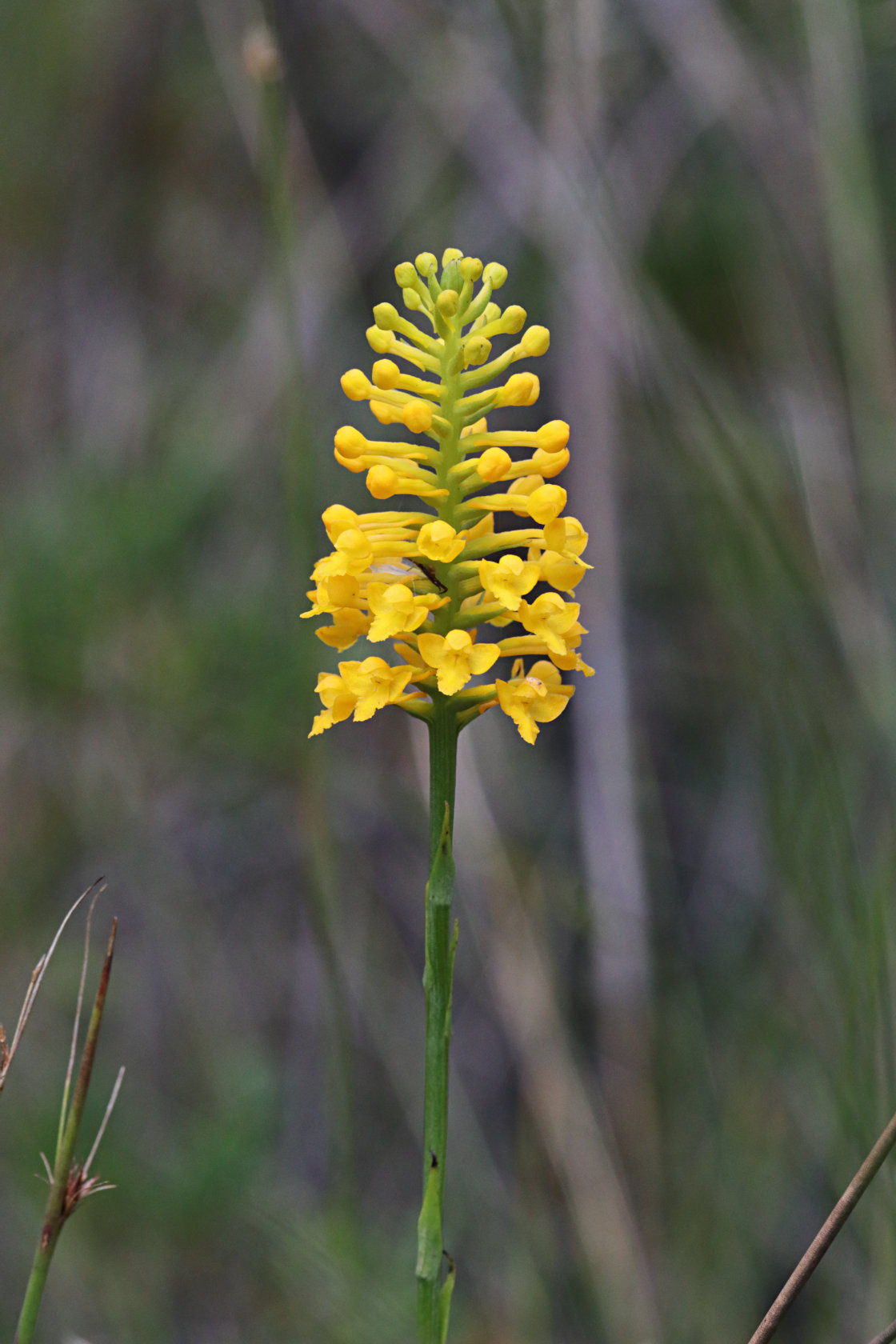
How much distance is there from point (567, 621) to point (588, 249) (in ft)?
8.92

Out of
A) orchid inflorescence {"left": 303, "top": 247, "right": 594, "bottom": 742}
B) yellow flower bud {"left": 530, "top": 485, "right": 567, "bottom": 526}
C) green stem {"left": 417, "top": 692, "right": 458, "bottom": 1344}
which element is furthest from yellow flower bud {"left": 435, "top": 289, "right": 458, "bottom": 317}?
green stem {"left": 417, "top": 692, "right": 458, "bottom": 1344}

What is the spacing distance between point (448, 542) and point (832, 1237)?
825 mm

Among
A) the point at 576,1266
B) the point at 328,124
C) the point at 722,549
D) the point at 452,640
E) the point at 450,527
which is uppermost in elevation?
the point at 328,124

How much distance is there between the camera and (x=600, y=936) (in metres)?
4.10

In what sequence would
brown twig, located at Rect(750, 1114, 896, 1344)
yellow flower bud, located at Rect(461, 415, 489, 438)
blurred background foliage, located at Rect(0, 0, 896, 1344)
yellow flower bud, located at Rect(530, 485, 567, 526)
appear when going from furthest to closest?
blurred background foliage, located at Rect(0, 0, 896, 1344) → yellow flower bud, located at Rect(461, 415, 489, 438) → yellow flower bud, located at Rect(530, 485, 567, 526) → brown twig, located at Rect(750, 1114, 896, 1344)

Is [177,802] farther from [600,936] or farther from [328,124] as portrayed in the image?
[328,124]

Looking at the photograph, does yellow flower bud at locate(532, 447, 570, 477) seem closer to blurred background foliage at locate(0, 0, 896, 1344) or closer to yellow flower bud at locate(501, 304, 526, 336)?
yellow flower bud at locate(501, 304, 526, 336)

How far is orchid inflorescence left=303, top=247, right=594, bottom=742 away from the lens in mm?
1334

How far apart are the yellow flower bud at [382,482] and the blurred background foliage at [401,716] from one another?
3.08ft

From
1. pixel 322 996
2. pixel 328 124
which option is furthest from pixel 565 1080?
pixel 328 124

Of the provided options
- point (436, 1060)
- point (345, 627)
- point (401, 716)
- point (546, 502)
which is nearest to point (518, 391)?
point (546, 502)

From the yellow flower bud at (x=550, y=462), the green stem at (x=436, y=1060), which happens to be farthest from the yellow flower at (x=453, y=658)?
the yellow flower bud at (x=550, y=462)

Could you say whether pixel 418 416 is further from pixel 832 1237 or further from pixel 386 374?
pixel 832 1237

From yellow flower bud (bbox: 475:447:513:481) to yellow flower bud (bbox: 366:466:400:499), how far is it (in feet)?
0.32
